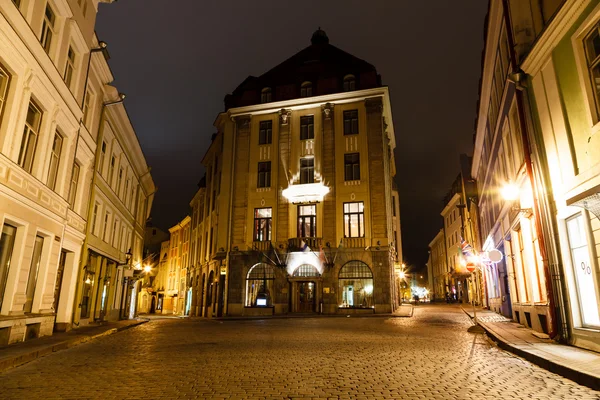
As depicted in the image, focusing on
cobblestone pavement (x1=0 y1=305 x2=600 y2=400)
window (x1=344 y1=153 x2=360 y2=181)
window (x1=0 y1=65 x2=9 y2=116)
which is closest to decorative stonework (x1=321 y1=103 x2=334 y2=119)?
window (x1=344 y1=153 x2=360 y2=181)

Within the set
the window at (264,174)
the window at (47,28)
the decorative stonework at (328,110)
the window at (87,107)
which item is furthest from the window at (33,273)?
the decorative stonework at (328,110)

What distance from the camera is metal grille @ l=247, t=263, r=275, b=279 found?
31656mm

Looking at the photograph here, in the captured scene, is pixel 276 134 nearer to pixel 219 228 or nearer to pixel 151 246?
pixel 219 228

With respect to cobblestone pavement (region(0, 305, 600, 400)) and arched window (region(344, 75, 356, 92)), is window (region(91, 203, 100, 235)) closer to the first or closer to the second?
cobblestone pavement (region(0, 305, 600, 400))

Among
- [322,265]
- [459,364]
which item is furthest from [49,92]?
[322,265]

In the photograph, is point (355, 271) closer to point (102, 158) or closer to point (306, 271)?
point (306, 271)

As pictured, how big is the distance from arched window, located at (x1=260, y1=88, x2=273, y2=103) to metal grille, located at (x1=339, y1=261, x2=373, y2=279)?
16.0 m

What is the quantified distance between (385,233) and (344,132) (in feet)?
28.3

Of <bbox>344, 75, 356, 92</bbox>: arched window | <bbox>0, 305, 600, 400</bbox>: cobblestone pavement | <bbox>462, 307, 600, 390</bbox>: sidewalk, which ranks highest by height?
<bbox>344, 75, 356, 92</bbox>: arched window

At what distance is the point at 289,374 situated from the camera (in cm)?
727

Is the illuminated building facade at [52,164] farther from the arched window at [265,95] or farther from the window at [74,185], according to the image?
the arched window at [265,95]

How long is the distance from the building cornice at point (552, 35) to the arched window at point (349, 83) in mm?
22608

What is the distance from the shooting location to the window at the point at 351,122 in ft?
106

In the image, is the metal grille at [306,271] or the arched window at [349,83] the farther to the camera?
the arched window at [349,83]
